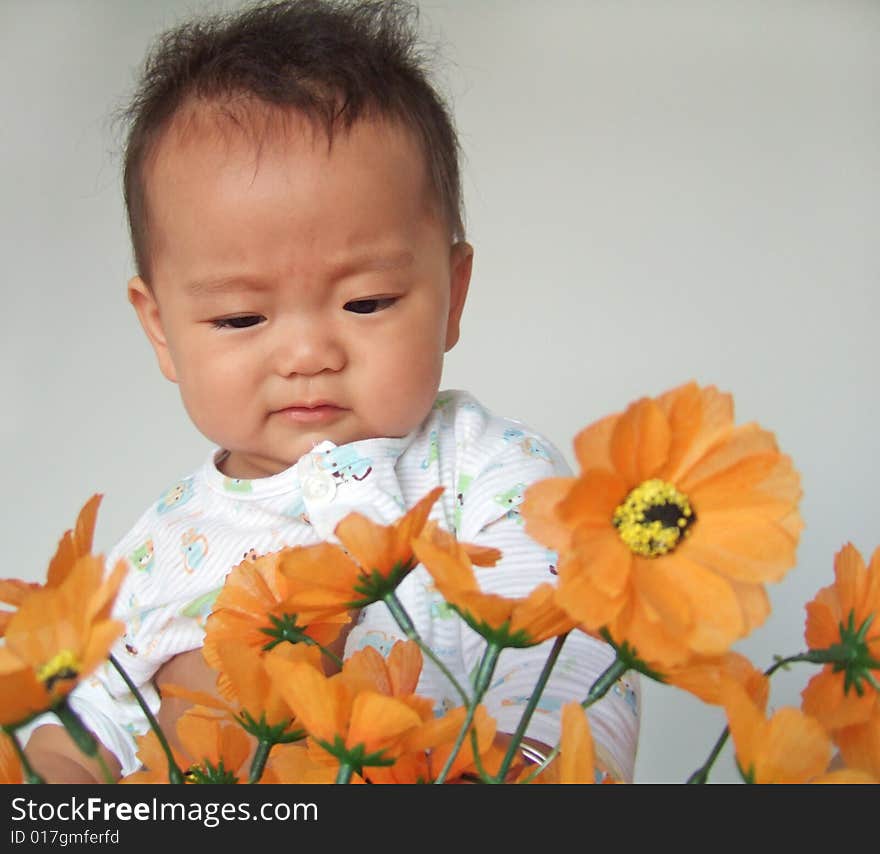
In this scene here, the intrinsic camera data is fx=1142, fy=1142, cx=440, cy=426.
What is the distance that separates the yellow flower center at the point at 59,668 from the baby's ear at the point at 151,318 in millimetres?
630

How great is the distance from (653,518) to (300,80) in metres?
0.58

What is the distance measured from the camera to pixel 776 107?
5.53ft

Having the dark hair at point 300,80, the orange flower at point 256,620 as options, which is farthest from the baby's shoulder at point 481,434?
the orange flower at point 256,620

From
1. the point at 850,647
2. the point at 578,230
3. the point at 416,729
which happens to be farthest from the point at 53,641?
the point at 578,230

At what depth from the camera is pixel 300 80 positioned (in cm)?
78

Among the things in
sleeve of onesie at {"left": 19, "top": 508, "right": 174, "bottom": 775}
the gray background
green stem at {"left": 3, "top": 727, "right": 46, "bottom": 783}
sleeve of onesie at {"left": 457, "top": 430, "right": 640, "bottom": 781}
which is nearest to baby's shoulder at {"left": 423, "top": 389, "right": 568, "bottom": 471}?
sleeve of onesie at {"left": 457, "top": 430, "right": 640, "bottom": 781}

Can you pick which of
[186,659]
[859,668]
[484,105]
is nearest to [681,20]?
[484,105]

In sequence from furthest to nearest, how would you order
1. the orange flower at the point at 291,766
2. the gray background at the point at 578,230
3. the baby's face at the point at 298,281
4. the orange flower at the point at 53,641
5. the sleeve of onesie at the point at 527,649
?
1. the gray background at the point at 578,230
2. the baby's face at the point at 298,281
3. the sleeve of onesie at the point at 527,649
4. the orange flower at the point at 291,766
5. the orange flower at the point at 53,641

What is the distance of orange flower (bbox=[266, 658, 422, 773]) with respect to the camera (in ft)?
1.01

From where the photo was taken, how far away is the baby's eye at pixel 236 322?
758mm

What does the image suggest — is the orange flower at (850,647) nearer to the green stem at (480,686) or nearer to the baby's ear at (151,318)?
the green stem at (480,686)

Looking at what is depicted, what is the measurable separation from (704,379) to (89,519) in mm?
1331

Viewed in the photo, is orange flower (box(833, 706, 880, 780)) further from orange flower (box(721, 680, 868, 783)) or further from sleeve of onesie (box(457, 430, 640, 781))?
sleeve of onesie (box(457, 430, 640, 781))
